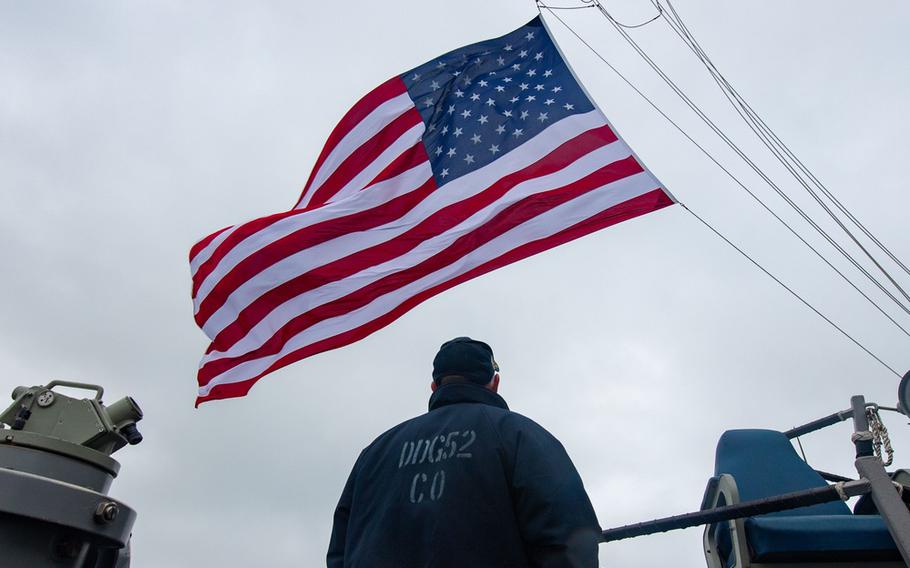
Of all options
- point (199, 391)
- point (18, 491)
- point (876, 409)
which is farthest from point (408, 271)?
point (18, 491)

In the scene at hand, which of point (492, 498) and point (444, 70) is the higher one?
point (444, 70)

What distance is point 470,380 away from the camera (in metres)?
2.63

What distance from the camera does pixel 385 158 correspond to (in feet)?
17.2

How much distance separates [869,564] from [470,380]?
5.51 ft

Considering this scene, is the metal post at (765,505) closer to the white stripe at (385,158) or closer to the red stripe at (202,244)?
the white stripe at (385,158)

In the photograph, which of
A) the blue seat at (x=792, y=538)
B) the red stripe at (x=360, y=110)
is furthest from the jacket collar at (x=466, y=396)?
the red stripe at (x=360, y=110)

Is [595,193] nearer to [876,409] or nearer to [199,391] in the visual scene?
[876,409]

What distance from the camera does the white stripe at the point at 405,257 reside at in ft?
15.1

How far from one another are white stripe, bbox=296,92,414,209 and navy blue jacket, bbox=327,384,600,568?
3.18 m

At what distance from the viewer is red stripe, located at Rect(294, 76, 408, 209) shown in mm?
5480

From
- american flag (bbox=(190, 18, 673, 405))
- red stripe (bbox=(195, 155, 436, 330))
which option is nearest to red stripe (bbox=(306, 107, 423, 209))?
american flag (bbox=(190, 18, 673, 405))

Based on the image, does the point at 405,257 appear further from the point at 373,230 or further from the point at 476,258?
the point at 476,258

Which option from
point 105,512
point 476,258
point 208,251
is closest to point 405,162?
point 476,258

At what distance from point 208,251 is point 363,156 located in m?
1.15
